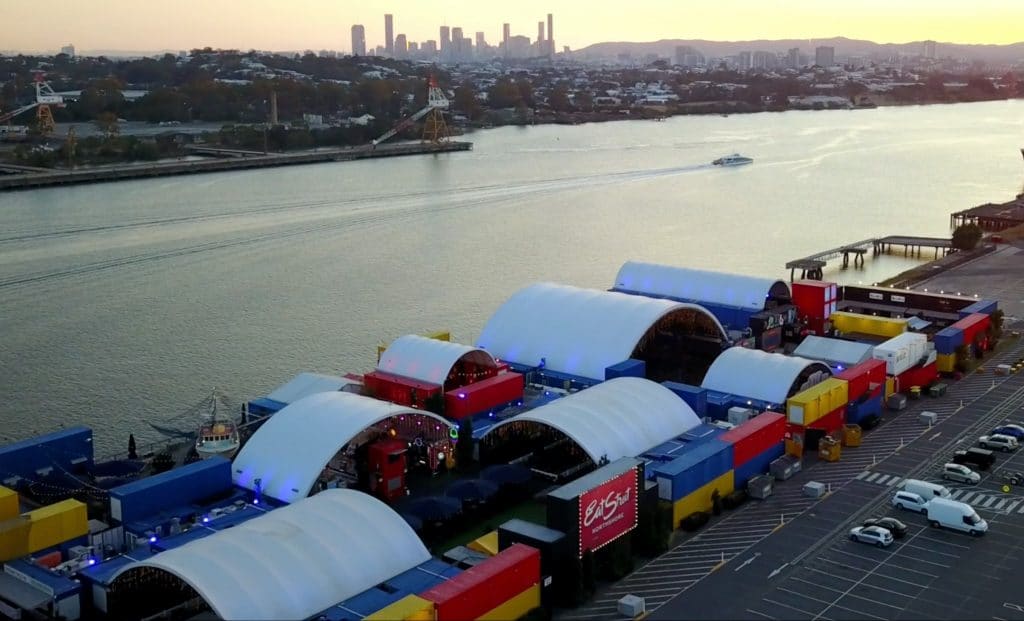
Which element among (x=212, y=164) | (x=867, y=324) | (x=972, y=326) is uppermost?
(x=212, y=164)

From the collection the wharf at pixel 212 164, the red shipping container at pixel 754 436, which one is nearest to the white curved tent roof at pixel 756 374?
the red shipping container at pixel 754 436

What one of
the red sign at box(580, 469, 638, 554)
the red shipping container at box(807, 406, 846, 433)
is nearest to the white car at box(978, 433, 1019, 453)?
the red shipping container at box(807, 406, 846, 433)

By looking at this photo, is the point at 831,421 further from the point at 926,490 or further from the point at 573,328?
the point at 573,328

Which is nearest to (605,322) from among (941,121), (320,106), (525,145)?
(525,145)

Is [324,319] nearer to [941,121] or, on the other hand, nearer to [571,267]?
[571,267]

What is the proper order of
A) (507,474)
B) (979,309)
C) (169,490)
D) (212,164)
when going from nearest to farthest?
(169,490), (507,474), (979,309), (212,164)

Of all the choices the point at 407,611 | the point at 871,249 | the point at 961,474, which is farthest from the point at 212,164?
the point at 407,611

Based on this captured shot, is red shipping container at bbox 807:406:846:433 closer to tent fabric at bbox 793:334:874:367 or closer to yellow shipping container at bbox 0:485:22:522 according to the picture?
tent fabric at bbox 793:334:874:367
